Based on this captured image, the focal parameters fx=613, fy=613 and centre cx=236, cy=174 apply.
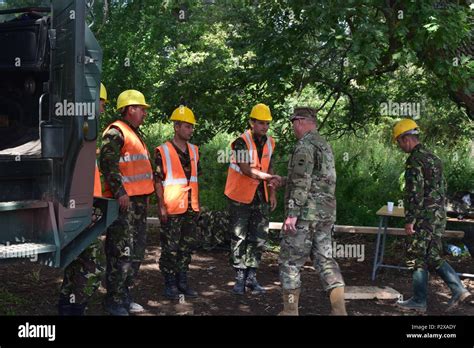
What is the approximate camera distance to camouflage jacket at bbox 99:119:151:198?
529 centimetres

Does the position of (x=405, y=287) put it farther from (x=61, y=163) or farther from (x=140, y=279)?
(x=61, y=163)

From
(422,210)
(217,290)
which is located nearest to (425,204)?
(422,210)

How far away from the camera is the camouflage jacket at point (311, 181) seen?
5345 mm

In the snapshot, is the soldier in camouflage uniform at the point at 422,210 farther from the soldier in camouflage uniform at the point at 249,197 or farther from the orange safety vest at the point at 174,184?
the orange safety vest at the point at 174,184

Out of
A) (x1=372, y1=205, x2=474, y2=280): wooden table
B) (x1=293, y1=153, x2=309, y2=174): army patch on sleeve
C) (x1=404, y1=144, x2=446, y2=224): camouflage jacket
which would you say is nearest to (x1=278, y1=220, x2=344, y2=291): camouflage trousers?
(x1=293, y1=153, x2=309, y2=174): army patch on sleeve

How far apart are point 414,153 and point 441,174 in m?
0.35

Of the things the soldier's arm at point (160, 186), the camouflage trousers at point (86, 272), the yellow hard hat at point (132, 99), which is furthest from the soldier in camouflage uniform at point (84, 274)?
the yellow hard hat at point (132, 99)

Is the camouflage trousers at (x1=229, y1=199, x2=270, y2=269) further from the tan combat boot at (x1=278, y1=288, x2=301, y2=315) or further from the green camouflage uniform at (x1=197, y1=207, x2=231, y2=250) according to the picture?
the green camouflage uniform at (x1=197, y1=207, x2=231, y2=250)

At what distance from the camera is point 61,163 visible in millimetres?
4406

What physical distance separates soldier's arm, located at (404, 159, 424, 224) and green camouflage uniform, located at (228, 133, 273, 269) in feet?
5.00

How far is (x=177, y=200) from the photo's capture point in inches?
241

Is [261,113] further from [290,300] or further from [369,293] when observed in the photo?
[369,293]
